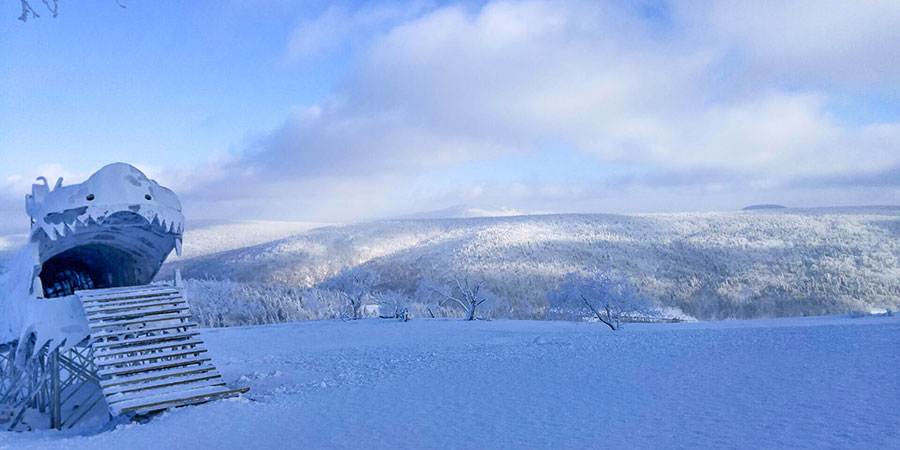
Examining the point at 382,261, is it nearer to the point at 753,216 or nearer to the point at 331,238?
the point at 331,238

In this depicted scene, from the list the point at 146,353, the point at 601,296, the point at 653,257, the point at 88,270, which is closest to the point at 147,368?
the point at 146,353

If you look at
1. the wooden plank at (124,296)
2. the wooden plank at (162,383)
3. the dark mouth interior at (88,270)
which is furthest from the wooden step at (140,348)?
the dark mouth interior at (88,270)

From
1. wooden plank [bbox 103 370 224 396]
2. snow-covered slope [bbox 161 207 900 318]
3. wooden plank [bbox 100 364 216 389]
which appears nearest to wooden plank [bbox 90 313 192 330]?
wooden plank [bbox 100 364 216 389]

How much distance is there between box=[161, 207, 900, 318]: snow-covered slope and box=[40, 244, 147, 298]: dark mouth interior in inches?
1247

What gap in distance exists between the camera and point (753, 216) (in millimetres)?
80250

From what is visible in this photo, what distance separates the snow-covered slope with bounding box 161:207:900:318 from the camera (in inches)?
1754

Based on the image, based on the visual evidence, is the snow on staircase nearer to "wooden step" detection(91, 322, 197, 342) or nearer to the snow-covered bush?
"wooden step" detection(91, 322, 197, 342)

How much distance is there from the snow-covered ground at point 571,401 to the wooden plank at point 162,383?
2.21 feet

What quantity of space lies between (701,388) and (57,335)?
35.8 ft

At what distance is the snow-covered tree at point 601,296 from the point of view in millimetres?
24297

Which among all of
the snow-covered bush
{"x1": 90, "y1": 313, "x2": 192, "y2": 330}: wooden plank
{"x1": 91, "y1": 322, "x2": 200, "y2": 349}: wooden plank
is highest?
{"x1": 90, "y1": 313, "x2": 192, "y2": 330}: wooden plank

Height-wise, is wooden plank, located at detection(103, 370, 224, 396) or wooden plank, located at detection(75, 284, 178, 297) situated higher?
wooden plank, located at detection(75, 284, 178, 297)

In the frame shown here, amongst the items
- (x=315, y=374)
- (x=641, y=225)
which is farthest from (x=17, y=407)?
(x=641, y=225)

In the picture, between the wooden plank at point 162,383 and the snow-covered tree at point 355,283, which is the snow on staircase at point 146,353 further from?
the snow-covered tree at point 355,283
